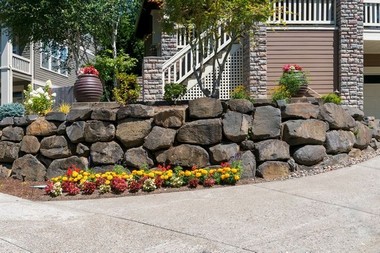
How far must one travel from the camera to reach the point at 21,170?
10203mm

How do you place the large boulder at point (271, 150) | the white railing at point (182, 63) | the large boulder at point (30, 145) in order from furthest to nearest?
the white railing at point (182, 63), the large boulder at point (30, 145), the large boulder at point (271, 150)

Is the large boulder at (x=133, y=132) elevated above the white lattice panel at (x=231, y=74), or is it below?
below

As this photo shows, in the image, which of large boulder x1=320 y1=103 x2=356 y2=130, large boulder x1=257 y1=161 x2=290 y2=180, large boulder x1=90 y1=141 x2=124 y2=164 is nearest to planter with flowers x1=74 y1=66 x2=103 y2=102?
large boulder x1=90 y1=141 x2=124 y2=164

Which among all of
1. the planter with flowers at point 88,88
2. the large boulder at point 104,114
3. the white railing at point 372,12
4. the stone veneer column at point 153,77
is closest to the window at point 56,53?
the stone veneer column at point 153,77

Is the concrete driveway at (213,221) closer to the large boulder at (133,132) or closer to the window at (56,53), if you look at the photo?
the large boulder at (133,132)

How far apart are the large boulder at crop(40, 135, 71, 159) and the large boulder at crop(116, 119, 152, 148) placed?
127cm

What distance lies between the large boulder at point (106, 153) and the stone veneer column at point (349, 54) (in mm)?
8001

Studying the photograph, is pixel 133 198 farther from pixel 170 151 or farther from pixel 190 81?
pixel 190 81

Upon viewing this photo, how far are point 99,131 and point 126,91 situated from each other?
6.90ft

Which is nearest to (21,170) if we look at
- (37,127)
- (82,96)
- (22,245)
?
(37,127)

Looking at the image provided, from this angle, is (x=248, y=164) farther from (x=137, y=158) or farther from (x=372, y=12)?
(x=372, y=12)

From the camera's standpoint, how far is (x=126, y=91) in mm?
11430

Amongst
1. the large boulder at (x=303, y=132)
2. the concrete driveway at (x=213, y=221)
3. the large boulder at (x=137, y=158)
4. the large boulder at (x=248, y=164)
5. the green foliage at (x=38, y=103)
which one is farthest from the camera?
the green foliage at (x=38, y=103)

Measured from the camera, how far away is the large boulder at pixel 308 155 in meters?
9.29
